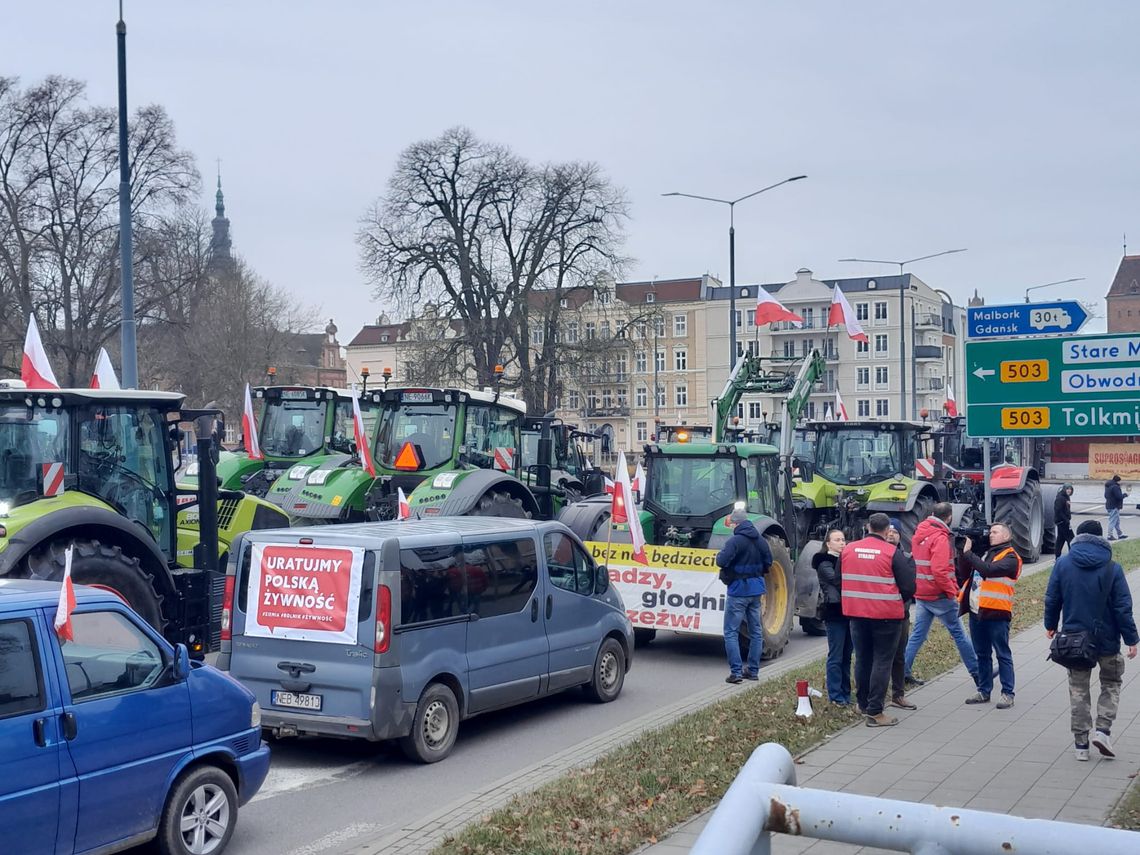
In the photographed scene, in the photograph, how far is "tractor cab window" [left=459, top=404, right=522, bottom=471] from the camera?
18.2m

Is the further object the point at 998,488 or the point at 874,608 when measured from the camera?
the point at 998,488

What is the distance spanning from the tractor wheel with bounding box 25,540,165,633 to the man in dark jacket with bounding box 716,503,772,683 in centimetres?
530

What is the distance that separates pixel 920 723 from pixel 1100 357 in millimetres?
3322

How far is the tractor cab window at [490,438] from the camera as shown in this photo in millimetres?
18156

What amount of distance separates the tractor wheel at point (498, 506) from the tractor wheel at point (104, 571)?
5.88 metres

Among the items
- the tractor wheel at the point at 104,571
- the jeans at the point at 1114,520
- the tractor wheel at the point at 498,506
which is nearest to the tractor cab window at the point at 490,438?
the tractor wheel at the point at 498,506

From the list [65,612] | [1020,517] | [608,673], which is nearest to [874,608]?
[608,673]

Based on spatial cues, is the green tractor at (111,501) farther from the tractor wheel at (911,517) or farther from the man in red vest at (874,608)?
the tractor wheel at (911,517)

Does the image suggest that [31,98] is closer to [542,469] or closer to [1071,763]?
[542,469]

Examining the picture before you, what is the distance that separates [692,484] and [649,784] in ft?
24.3

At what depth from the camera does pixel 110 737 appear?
21.1ft

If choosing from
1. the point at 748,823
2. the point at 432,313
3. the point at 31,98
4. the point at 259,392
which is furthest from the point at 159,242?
the point at 748,823

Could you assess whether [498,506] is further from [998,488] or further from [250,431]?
[998,488]

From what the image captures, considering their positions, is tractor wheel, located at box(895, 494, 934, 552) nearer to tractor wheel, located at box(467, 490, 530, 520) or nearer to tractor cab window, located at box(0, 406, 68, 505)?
tractor wheel, located at box(467, 490, 530, 520)
